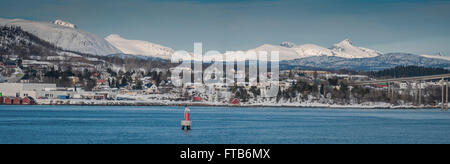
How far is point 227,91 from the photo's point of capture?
120812 millimetres

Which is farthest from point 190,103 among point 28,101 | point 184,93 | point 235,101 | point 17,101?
point 17,101

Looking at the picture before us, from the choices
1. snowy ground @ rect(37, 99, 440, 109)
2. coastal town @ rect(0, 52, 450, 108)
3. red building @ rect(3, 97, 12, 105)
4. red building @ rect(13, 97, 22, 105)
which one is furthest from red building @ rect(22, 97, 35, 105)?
red building @ rect(3, 97, 12, 105)

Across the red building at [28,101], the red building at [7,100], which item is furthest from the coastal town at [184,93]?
the red building at [7,100]

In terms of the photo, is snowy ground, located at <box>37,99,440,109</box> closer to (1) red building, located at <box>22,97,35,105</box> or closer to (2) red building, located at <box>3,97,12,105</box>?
(1) red building, located at <box>22,97,35,105</box>

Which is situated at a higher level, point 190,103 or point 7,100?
point 7,100

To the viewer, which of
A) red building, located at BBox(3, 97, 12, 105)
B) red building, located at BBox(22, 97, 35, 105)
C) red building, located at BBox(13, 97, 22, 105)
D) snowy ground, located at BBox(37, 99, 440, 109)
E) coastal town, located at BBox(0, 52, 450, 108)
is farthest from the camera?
coastal town, located at BBox(0, 52, 450, 108)

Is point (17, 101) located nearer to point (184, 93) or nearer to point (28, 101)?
point (28, 101)

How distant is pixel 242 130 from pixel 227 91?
263 feet

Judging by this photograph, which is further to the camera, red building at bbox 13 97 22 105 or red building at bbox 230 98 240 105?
red building at bbox 230 98 240 105

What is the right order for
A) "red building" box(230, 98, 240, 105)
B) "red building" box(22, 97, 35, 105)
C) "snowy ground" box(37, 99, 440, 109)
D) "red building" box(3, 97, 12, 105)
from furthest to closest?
"red building" box(230, 98, 240, 105) → "snowy ground" box(37, 99, 440, 109) → "red building" box(3, 97, 12, 105) → "red building" box(22, 97, 35, 105)

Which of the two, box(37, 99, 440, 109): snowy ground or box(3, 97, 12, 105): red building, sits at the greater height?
box(3, 97, 12, 105): red building

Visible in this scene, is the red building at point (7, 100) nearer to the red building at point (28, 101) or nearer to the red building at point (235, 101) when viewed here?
the red building at point (28, 101)
